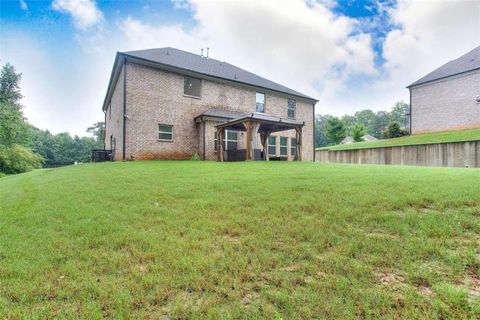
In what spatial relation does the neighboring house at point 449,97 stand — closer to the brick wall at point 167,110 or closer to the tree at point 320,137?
the brick wall at point 167,110

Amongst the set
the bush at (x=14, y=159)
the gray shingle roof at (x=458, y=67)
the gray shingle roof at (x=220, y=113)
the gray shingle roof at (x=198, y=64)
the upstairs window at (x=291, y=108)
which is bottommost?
the bush at (x=14, y=159)

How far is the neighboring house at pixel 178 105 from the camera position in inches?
552

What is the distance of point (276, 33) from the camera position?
54.4 feet

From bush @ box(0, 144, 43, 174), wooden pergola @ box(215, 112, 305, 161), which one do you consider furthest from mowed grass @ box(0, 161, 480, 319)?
Result: bush @ box(0, 144, 43, 174)

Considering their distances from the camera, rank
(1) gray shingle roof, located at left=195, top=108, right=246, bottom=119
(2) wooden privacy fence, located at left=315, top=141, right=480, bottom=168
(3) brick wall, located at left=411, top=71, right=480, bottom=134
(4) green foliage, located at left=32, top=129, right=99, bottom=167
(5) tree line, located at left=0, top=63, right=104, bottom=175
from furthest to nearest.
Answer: (4) green foliage, located at left=32, top=129, right=99, bottom=167, (5) tree line, located at left=0, top=63, right=104, bottom=175, (3) brick wall, located at left=411, top=71, right=480, bottom=134, (1) gray shingle roof, located at left=195, top=108, right=246, bottom=119, (2) wooden privacy fence, located at left=315, top=141, right=480, bottom=168

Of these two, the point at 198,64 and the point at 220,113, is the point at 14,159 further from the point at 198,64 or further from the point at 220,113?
the point at 220,113

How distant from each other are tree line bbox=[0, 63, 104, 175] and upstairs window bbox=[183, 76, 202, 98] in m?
20.7

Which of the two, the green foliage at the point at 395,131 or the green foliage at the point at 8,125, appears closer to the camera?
the green foliage at the point at 8,125

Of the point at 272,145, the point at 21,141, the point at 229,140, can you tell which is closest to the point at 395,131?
the point at 272,145

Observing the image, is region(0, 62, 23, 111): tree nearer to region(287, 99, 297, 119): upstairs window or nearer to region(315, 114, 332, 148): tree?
region(287, 99, 297, 119): upstairs window

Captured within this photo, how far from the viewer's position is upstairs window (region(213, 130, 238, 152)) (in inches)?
625

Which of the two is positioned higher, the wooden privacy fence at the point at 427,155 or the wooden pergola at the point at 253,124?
the wooden pergola at the point at 253,124

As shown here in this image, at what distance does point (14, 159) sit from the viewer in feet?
92.4

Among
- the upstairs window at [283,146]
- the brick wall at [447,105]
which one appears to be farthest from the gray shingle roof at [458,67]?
the upstairs window at [283,146]
